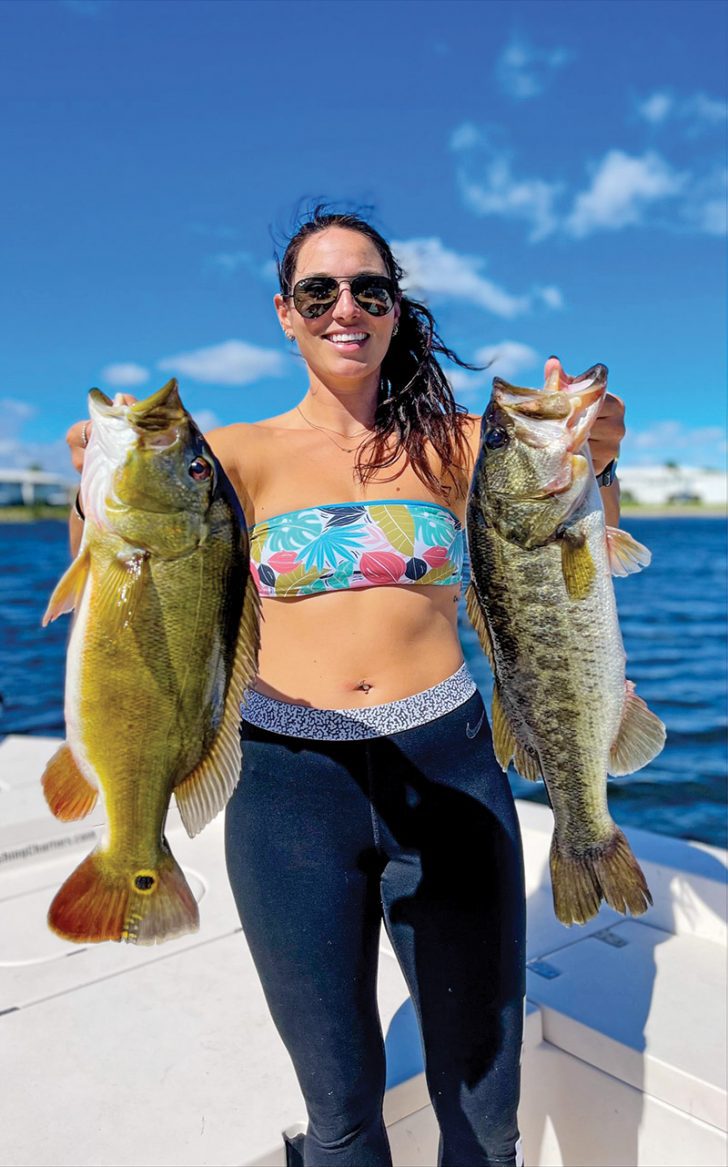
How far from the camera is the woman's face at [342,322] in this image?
2.76m

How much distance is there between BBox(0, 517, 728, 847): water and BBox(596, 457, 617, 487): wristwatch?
28.9 feet

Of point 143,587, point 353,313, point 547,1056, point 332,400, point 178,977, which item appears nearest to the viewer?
point 143,587

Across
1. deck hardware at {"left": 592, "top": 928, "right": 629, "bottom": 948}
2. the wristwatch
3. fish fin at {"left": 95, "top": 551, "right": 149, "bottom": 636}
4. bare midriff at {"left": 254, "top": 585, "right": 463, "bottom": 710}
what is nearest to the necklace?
bare midriff at {"left": 254, "top": 585, "right": 463, "bottom": 710}

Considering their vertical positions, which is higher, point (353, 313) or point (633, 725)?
point (353, 313)

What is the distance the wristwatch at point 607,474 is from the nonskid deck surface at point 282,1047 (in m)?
2.08

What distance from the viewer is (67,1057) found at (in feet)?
11.2

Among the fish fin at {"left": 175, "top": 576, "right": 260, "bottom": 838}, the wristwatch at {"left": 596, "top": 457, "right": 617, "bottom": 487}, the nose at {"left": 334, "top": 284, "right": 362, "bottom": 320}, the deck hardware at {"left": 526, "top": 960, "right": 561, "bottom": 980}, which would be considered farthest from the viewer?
the deck hardware at {"left": 526, "top": 960, "right": 561, "bottom": 980}

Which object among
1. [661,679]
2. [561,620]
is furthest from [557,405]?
[661,679]

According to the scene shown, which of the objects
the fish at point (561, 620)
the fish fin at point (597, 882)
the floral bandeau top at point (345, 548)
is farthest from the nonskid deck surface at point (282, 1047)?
the floral bandeau top at point (345, 548)

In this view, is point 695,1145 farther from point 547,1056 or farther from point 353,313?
point 353,313

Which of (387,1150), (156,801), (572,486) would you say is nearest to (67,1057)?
(387,1150)

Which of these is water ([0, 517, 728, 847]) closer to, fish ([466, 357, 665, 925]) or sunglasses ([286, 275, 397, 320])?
fish ([466, 357, 665, 925])

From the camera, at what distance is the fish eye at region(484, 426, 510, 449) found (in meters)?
2.29

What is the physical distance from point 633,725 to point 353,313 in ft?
4.93
